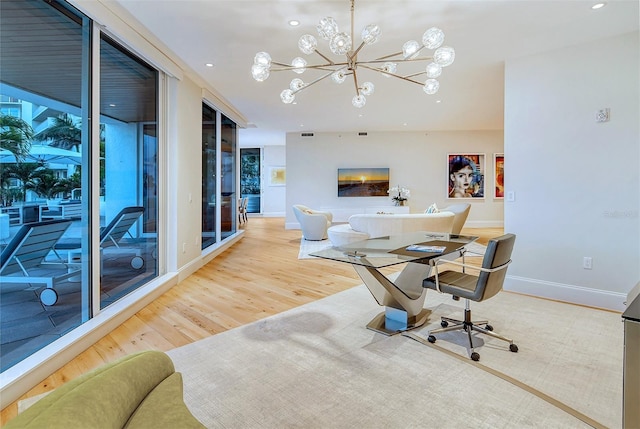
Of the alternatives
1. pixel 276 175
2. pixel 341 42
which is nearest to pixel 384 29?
pixel 341 42

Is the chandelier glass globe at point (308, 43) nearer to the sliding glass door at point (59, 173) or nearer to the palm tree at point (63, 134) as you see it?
the sliding glass door at point (59, 173)

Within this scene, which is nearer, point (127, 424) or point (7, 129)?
point (127, 424)

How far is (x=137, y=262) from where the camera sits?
3791 millimetres

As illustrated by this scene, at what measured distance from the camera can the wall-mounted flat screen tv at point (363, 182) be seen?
9555 mm

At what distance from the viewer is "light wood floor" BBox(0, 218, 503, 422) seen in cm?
249

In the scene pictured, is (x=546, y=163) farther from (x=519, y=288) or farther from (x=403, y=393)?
(x=403, y=393)

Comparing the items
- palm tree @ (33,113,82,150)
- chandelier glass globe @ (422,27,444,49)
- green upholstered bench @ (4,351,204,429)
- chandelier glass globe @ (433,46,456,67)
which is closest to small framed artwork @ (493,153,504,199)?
chandelier glass globe @ (433,46,456,67)

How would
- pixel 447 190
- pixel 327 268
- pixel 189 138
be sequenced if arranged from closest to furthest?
pixel 189 138 < pixel 327 268 < pixel 447 190

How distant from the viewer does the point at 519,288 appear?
395 cm

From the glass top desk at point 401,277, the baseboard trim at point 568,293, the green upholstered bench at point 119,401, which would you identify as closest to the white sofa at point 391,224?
the baseboard trim at point 568,293

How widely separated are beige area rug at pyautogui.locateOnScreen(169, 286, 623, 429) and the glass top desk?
0.46 ft

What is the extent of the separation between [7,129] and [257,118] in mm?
5779

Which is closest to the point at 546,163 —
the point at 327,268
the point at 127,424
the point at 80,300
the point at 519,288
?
the point at 519,288

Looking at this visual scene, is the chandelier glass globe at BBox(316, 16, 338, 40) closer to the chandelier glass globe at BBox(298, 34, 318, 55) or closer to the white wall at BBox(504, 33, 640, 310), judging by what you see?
the chandelier glass globe at BBox(298, 34, 318, 55)
